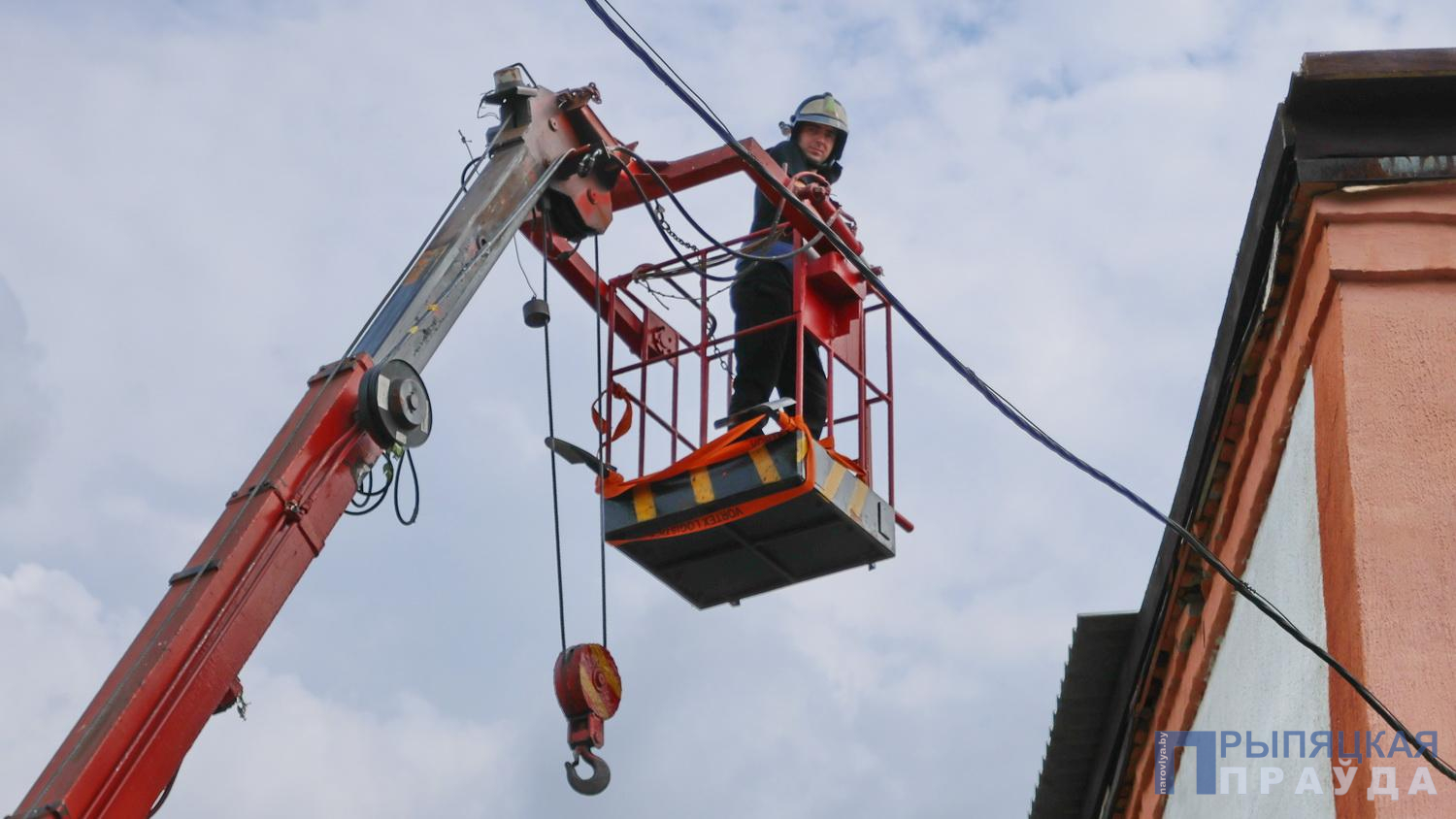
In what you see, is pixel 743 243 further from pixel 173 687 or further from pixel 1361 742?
pixel 1361 742

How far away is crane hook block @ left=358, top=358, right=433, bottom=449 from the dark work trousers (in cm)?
264

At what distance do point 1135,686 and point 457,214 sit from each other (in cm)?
422

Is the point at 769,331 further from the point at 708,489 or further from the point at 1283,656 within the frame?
the point at 1283,656

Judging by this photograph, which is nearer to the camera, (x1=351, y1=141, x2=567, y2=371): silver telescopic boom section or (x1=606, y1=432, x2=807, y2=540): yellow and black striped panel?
(x1=351, y1=141, x2=567, y2=371): silver telescopic boom section

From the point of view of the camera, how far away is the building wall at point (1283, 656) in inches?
285

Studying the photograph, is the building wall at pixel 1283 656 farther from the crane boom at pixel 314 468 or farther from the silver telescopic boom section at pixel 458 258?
the silver telescopic boom section at pixel 458 258

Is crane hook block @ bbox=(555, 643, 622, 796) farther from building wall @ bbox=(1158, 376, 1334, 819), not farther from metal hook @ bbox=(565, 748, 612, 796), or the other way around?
building wall @ bbox=(1158, 376, 1334, 819)

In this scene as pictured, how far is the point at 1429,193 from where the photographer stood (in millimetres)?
7566

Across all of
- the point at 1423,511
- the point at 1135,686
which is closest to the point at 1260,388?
the point at 1423,511

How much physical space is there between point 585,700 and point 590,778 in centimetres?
40

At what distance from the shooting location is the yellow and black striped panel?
386 inches

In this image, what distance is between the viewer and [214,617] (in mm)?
7789

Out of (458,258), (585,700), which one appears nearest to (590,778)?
(585,700)

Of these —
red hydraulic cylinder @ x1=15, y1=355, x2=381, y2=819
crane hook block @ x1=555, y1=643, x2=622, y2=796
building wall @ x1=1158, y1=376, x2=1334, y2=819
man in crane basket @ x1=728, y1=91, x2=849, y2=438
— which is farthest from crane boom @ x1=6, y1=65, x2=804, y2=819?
building wall @ x1=1158, y1=376, x2=1334, y2=819
